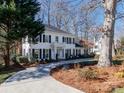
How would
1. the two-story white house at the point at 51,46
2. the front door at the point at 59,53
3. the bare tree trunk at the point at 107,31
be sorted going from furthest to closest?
the front door at the point at 59,53, the two-story white house at the point at 51,46, the bare tree trunk at the point at 107,31

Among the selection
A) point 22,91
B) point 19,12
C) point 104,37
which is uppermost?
point 19,12

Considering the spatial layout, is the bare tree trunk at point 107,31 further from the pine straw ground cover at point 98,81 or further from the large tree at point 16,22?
the large tree at point 16,22

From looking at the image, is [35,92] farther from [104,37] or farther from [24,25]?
[24,25]

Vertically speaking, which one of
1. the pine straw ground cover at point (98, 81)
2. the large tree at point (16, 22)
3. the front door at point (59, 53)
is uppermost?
the large tree at point (16, 22)

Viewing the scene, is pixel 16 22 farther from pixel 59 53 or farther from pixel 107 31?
pixel 59 53

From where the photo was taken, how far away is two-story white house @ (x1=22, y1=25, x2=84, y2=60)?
1850 inches

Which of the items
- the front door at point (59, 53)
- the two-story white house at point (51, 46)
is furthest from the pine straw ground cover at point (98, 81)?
the front door at point (59, 53)

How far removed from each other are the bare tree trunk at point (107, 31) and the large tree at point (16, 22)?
920 centimetres

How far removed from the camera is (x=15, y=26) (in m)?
31.5

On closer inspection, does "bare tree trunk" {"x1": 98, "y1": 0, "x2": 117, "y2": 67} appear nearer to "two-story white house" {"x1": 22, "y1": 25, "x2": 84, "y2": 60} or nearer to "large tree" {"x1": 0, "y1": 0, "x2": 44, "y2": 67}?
"large tree" {"x1": 0, "y1": 0, "x2": 44, "y2": 67}

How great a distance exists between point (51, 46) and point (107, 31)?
2773 cm

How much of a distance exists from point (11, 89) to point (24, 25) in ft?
48.0

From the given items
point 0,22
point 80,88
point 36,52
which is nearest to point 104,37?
point 80,88

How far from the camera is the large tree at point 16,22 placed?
3016 cm
